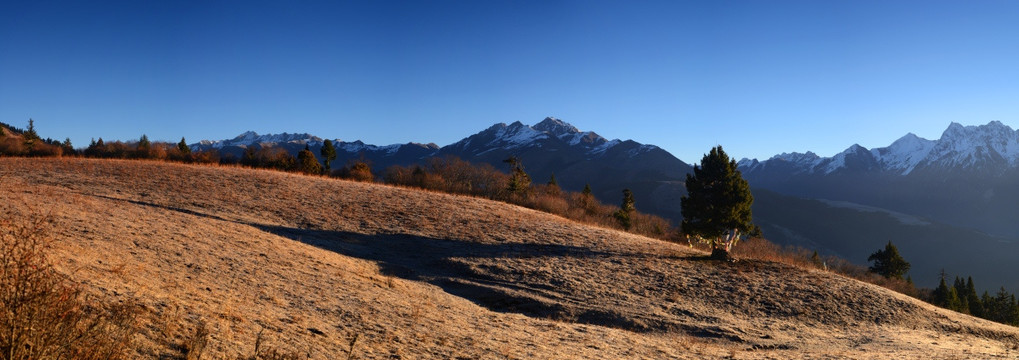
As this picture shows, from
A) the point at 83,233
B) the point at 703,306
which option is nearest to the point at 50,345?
the point at 83,233

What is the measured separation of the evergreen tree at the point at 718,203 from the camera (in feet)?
103

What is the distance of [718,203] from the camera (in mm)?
31516

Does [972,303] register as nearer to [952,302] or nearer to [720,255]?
[952,302]

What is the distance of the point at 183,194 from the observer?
32000 mm

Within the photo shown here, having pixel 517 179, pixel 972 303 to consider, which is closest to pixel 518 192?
pixel 517 179

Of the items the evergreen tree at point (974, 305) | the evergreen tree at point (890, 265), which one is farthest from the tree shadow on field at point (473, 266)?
the evergreen tree at point (974, 305)

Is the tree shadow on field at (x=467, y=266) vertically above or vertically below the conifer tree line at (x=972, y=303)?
above

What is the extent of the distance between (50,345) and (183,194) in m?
31.8

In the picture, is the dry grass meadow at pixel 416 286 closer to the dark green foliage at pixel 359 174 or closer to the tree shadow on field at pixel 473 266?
the tree shadow on field at pixel 473 266

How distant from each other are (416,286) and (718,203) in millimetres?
21844

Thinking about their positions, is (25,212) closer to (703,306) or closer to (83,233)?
(83,233)

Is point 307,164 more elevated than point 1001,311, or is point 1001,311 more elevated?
point 307,164

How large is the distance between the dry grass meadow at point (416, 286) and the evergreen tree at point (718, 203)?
81.1 inches

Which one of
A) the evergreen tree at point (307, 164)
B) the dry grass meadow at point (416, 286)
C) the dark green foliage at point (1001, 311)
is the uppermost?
the evergreen tree at point (307, 164)
